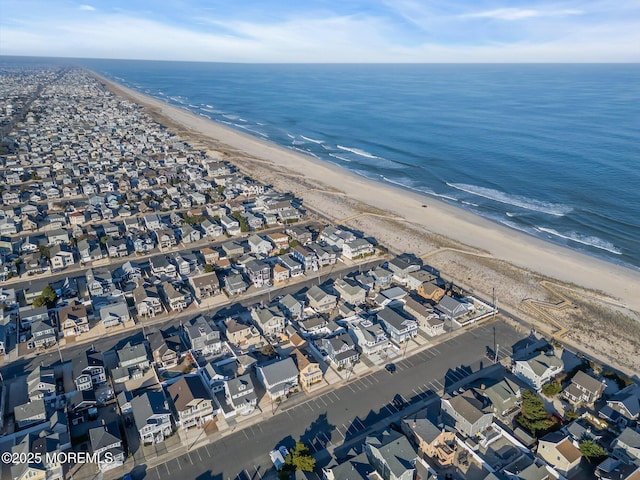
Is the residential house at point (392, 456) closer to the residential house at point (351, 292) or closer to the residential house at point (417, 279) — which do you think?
the residential house at point (351, 292)

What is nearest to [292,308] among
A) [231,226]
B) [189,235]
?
[231,226]

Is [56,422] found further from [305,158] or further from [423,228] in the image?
[305,158]

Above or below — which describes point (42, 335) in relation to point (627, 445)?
below

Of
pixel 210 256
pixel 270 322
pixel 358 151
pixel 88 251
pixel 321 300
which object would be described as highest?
pixel 358 151

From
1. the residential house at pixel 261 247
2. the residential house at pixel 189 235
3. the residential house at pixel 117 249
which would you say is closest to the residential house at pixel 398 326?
the residential house at pixel 261 247

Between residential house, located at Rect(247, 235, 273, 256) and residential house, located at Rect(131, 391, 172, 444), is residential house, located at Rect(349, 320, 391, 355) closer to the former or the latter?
residential house, located at Rect(131, 391, 172, 444)

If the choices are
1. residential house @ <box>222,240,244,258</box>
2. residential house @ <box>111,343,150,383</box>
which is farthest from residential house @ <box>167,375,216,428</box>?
residential house @ <box>222,240,244,258</box>

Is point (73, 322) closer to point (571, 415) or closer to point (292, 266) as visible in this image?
point (292, 266)
